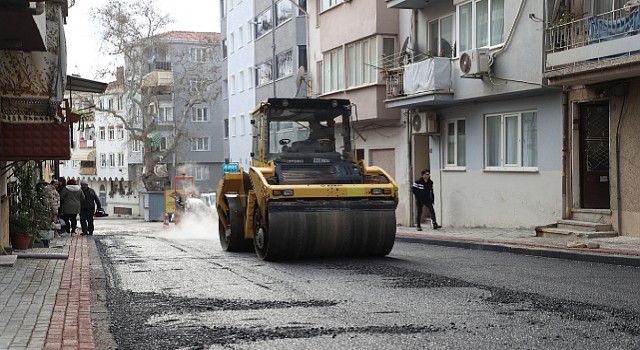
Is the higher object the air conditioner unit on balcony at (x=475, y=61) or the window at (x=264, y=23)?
the window at (x=264, y=23)

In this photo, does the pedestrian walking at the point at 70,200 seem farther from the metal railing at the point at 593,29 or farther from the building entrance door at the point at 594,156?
the building entrance door at the point at 594,156

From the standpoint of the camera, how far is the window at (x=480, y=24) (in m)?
22.2

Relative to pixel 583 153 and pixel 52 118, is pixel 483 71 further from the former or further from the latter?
pixel 52 118

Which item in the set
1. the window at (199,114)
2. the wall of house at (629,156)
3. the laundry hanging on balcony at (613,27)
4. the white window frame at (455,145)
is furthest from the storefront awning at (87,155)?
the wall of house at (629,156)

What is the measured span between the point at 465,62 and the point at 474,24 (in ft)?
5.29

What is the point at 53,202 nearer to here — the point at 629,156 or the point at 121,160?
the point at 629,156

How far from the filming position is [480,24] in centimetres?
Result: 2292

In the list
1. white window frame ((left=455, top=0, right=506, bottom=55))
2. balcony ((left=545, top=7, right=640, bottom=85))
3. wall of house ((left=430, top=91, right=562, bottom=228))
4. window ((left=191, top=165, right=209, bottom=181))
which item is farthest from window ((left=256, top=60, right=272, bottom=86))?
window ((left=191, top=165, right=209, bottom=181))

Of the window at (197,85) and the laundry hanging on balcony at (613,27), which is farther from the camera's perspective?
the window at (197,85)

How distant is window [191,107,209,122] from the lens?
74.3 metres

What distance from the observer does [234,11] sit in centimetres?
5244

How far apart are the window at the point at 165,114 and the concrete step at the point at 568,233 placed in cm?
5777

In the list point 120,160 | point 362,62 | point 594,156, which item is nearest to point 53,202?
point 362,62

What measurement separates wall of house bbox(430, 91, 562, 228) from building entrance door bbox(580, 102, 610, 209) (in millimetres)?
621
